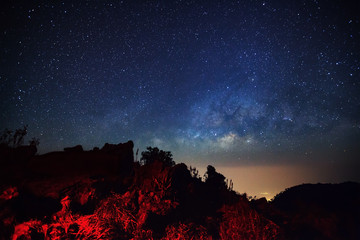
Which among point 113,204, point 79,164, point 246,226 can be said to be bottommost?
point 246,226

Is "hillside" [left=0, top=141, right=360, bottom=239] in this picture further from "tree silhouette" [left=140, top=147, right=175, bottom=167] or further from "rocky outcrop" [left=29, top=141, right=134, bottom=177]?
"tree silhouette" [left=140, top=147, right=175, bottom=167]

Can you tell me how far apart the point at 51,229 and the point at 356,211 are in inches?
821

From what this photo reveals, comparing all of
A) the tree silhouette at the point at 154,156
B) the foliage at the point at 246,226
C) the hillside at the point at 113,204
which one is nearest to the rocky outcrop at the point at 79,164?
the hillside at the point at 113,204

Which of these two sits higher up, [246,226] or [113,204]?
[113,204]

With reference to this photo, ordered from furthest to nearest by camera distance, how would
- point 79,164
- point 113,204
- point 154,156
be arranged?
point 154,156, point 79,164, point 113,204

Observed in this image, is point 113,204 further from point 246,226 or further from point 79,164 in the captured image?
point 246,226

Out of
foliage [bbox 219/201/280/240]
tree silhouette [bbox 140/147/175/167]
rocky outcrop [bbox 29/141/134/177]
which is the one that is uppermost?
tree silhouette [bbox 140/147/175/167]

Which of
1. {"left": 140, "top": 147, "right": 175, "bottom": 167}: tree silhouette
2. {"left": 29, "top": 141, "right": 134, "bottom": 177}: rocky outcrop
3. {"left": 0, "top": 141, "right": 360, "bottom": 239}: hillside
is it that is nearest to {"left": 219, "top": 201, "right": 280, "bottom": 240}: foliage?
{"left": 0, "top": 141, "right": 360, "bottom": 239}: hillside

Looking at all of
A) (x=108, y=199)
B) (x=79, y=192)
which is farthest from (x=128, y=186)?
(x=79, y=192)

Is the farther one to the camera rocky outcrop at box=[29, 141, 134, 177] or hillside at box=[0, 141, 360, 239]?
rocky outcrop at box=[29, 141, 134, 177]

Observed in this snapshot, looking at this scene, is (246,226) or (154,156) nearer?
(246,226)

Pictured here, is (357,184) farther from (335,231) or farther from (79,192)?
(79,192)

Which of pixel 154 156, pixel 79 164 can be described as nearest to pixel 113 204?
pixel 79 164

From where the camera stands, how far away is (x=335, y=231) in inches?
514
